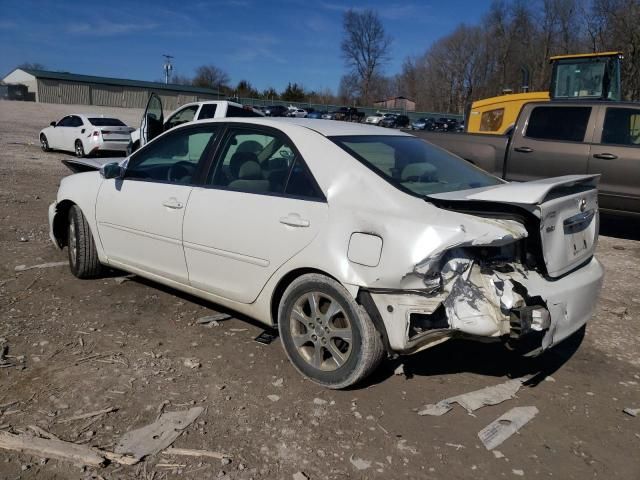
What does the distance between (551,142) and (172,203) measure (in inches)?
225

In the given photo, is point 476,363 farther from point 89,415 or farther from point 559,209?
point 89,415

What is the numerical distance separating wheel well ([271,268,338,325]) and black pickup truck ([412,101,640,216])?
537cm

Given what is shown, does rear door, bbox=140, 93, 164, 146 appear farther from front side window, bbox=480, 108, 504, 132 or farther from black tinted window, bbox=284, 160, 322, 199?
black tinted window, bbox=284, 160, 322, 199

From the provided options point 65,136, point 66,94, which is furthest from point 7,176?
point 66,94

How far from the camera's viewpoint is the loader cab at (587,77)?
10.6 m

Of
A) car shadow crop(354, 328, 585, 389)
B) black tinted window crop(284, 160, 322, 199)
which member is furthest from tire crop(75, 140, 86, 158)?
car shadow crop(354, 328, 585, 389)

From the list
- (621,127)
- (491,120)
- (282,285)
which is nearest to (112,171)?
(282,285)

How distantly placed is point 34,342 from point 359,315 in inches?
90.2

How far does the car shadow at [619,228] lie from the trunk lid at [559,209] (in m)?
4.65

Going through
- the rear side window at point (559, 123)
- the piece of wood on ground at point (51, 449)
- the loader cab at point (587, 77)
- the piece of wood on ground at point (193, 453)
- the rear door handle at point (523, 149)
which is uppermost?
the loader cab at point (587, 77)

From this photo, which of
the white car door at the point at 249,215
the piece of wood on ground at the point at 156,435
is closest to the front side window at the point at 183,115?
the white car door at the point at 249,215

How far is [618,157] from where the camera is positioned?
6922 millimetres

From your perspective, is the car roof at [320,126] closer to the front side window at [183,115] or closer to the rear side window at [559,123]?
the rear side window at [559,123]

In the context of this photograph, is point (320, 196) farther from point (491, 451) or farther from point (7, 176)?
point (7, 176)
